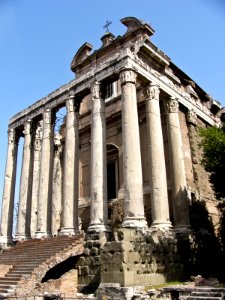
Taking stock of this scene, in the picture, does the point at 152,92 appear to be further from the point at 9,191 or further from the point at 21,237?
the point at 21,237

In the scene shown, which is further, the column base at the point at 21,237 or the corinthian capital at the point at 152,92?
the column base at the point at 21,237

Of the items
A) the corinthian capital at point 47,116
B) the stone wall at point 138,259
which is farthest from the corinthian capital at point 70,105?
the stone wall at point 138,259

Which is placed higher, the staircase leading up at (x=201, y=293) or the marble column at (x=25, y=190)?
the marble column at (x=25, y=190)

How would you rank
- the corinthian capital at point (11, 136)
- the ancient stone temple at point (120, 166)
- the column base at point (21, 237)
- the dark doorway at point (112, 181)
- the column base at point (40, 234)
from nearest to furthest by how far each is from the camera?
the ancient stone temple at point (120, 166), the column base at point (40, 234), the column base at point (21, 237), the dark doorway at point (112, 181), the corinthian capital at point (11, 136)

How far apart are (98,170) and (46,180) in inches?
186

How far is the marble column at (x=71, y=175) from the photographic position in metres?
17.0

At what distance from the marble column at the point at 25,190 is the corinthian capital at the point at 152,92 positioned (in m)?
8.64

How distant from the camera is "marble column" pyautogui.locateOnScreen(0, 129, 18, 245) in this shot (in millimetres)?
20728

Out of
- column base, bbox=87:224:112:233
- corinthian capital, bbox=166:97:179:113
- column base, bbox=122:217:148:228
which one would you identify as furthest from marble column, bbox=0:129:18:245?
corinthian capital, bbox=166:97:179:113

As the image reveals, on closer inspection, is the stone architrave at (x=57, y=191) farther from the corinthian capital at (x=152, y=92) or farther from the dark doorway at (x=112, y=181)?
the corinthian capital at (x=152, y=92)

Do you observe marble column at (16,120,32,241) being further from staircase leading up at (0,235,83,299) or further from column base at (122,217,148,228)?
column base at (122,217,148,228)

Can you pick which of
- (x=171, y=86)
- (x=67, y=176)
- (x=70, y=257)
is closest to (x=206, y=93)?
(x=171, y=86)

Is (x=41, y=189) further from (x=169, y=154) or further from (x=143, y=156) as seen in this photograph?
(x=169, y=154)

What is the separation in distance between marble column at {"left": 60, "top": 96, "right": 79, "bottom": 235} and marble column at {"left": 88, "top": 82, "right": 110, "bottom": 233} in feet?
6.57
